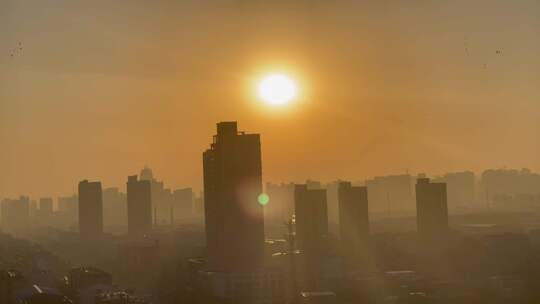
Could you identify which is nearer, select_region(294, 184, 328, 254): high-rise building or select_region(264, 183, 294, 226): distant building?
select_region(294, 184, 328, 254): high-rise building

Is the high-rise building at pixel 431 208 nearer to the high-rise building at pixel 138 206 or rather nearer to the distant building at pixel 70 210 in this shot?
the high-rise building at pixel 138 206

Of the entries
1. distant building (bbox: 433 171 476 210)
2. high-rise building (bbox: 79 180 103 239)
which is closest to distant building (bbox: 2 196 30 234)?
high-rise building (bbox: 79 180 103 239)

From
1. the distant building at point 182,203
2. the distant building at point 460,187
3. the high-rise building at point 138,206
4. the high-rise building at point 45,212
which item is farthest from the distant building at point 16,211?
the distant building at point 460,187

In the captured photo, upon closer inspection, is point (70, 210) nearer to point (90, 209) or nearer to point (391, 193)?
point (391, 193)

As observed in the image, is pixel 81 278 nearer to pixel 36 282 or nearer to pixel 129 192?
pixel 36 282

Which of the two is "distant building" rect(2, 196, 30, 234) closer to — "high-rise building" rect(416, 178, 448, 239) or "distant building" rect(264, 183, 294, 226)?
"distant building" rect(264, 183, 294, 226)
